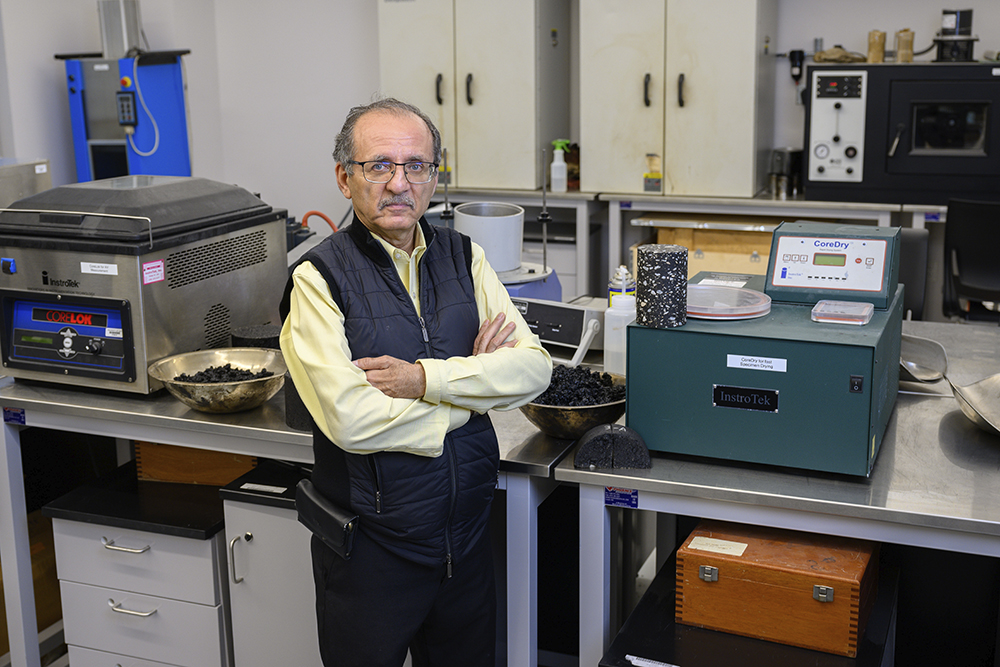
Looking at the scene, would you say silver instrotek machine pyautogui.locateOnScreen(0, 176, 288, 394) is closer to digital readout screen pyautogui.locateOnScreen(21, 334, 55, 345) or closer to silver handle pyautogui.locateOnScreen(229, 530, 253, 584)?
digital readout screen pyautogui.locateOnScreen(21, 334, 55, 345)

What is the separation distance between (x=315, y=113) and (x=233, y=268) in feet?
11.7

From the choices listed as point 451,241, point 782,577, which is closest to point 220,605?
point 451,241

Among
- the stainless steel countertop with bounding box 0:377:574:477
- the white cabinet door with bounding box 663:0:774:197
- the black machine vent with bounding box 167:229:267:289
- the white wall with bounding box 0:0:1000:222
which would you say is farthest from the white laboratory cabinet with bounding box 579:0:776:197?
the stainless steel countertop with bounding box 0:377:574:477

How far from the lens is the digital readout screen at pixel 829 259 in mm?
1864

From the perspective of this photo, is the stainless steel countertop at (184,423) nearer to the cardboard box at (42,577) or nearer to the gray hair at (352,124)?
the cardboard box at (42,577)

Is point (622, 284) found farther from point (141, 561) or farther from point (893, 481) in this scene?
point (141, 561)

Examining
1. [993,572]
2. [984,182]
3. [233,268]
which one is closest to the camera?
[993,572]

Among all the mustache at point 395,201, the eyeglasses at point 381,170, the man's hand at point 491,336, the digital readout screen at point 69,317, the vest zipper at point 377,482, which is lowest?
the vest zipper at point 377,482

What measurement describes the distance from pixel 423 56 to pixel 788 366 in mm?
3519

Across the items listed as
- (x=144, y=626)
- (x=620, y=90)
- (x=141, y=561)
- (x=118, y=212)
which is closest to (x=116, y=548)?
(x=141, y=561)

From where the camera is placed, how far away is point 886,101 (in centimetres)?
405

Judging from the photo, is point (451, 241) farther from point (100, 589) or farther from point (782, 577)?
point (100, 589)

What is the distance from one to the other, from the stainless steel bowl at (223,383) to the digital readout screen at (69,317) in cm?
16

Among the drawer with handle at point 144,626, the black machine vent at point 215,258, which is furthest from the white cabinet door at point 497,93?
the drawer with handle at point 144,626
